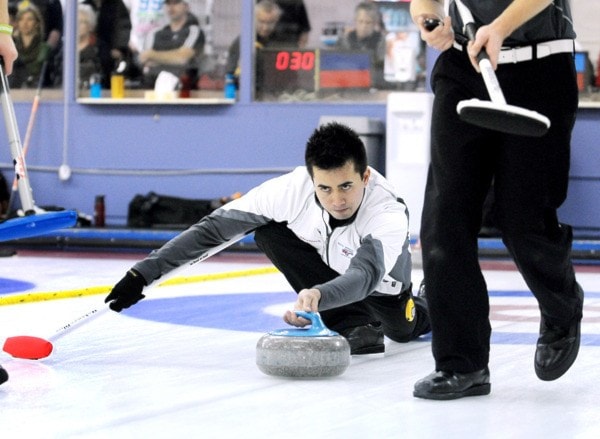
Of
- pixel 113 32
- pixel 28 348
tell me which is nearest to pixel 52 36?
pixel 113 32

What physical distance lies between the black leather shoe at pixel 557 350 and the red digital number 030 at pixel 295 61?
21.4 feet

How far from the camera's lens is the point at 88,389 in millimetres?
3311

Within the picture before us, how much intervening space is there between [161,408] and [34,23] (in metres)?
7.95

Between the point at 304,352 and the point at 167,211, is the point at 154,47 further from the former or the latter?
the point at 304,352

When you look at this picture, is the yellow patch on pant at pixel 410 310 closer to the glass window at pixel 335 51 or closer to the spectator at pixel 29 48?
the glass window at pixel 335 51

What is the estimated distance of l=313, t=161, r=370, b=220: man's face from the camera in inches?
148

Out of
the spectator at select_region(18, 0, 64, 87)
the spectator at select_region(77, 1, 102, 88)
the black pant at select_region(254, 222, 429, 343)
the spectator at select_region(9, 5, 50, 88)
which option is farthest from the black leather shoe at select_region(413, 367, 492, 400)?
the spectator at select_region(9, 5, 50, 88)

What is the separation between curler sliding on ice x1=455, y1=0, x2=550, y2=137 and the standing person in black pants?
0.14m

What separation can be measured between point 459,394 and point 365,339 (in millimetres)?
914

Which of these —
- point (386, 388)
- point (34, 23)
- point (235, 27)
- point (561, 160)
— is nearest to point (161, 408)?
point (386, 388)

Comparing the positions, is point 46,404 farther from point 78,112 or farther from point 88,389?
point 78,112

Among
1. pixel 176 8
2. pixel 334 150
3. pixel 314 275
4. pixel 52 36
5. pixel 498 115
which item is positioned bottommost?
pixel 314 275

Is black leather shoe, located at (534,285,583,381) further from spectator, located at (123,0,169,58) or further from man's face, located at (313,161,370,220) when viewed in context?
spectator, located at (123,0,169,58)

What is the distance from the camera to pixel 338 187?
3775mm
